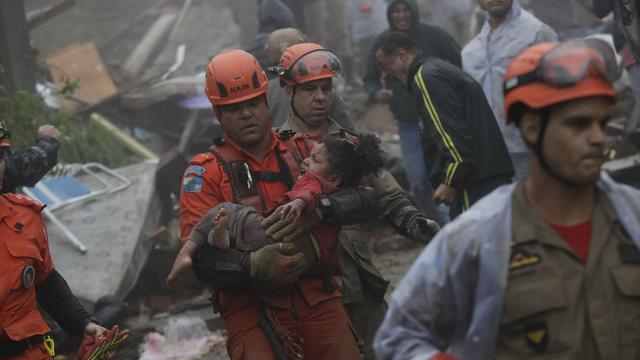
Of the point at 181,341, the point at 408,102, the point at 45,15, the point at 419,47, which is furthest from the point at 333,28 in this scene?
the point at 181,341

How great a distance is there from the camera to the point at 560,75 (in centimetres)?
283

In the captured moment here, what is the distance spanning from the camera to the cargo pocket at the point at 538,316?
2830 mm

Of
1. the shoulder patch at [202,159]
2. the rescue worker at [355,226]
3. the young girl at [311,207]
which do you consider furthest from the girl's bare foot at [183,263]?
the rescue worker at [355,226]

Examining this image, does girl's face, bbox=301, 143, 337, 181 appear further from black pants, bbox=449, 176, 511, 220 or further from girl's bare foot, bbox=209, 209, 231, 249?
black pants, bbox=449, 176, 511, 220

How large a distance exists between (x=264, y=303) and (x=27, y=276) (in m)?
1.03

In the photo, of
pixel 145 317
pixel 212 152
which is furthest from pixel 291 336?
pixel 145 317

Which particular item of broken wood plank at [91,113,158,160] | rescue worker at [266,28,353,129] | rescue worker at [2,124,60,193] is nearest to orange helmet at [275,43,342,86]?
rescue worker at [266,28,353,129]

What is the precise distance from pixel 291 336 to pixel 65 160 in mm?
6708

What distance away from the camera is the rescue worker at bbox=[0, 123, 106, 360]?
4.16m

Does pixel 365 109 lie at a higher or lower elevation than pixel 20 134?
lower

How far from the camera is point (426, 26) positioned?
8.38m

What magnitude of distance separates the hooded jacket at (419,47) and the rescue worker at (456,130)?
5.63 ft

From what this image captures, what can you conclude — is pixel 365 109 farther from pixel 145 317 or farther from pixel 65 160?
pixel 145 317

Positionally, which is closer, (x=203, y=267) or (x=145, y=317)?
(x=203, y=267)
